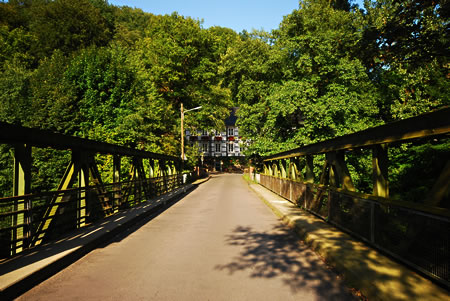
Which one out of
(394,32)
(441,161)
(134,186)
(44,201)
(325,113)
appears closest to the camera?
(44,201)

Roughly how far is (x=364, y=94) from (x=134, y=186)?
1831 centimetres

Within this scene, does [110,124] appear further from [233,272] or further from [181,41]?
[233,272]

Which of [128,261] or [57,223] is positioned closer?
[128,261]

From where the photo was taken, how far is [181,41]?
39.9 m

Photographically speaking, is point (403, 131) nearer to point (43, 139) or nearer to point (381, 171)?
point (381, 171)

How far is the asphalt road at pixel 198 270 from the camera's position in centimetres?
444

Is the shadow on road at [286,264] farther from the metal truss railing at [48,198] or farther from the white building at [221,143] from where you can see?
the white building at [221,143]

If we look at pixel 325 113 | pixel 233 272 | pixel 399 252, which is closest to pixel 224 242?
pixel 233 272

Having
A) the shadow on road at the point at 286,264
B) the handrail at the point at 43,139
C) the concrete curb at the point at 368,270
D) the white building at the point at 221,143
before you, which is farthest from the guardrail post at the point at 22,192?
the white building at the point at 221,143

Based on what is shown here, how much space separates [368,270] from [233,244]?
317 centimetres

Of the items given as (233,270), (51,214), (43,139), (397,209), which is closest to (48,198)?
(51,214)

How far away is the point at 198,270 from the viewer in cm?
548

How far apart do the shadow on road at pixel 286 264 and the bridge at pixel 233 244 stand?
0.07 ft

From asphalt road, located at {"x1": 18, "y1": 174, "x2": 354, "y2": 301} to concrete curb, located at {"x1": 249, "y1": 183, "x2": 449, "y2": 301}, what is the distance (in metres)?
0.23
